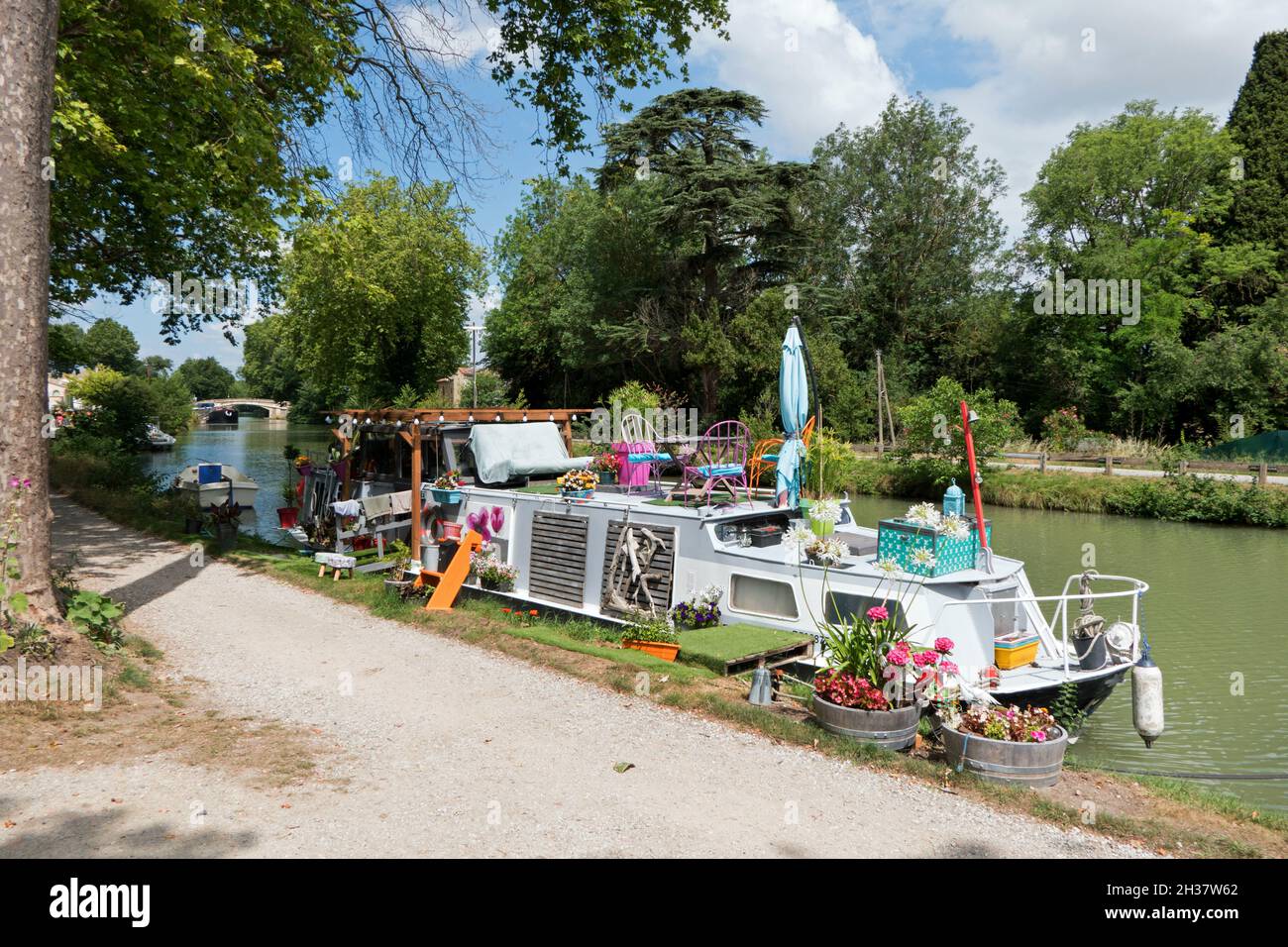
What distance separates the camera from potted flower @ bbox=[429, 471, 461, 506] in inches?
578

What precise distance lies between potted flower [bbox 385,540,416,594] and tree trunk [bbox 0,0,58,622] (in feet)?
18.7

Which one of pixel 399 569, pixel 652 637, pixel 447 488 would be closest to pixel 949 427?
pixel 447 488

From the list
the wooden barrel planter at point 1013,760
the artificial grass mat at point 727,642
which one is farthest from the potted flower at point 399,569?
the wooden barrel planter at point 1013,760

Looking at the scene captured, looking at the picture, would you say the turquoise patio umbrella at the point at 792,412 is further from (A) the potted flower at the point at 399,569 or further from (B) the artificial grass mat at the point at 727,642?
(A) the potted flower at the point at 399,569

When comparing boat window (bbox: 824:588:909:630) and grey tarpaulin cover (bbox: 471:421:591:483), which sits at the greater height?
grey tarpaulin cover (bbox: 471:421:591:483)

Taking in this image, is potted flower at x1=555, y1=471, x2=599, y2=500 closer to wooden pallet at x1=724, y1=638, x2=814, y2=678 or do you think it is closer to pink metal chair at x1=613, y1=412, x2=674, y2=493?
pink metal chair at x1=613, y1=412, x2=674, y2=493

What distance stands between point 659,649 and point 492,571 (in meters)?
4.42

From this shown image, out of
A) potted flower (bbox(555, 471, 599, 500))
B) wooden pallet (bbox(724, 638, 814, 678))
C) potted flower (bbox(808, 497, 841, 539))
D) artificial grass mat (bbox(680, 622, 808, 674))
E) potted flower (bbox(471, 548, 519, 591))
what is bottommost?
→ wooden pallet (bbox(724, 638, 814, 678))

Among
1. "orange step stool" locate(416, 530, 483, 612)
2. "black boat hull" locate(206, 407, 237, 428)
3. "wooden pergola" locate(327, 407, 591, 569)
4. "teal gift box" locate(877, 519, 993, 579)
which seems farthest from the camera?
"black boat hull" locate(206, 407, 237, 428)

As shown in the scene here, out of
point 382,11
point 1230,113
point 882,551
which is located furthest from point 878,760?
point 1230,113

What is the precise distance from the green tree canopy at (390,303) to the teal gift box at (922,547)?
118 feet

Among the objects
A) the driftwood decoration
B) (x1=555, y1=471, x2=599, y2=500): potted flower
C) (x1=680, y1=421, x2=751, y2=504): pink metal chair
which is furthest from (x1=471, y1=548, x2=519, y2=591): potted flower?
(x1=680, y1=421, x2=751, y2=504): pink metal chair

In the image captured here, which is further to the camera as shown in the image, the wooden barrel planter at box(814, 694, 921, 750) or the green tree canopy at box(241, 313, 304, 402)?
the green tree canopy at box(241, 313, 304, 402)

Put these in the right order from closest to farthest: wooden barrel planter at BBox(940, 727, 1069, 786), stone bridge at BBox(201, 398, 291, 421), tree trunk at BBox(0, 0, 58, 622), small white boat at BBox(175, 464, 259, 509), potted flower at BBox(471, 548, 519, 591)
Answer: wooden barrel planter at BBox(940, 727, 1069, 786)
tree trunk at BBox(0, 0, 58, 622)
potted flower at BBox(471, 548, 519, 591)
small white boat at BBox(175, 464, 259, 509)
stone bridge at BBox(201, 398, 291, 421)
